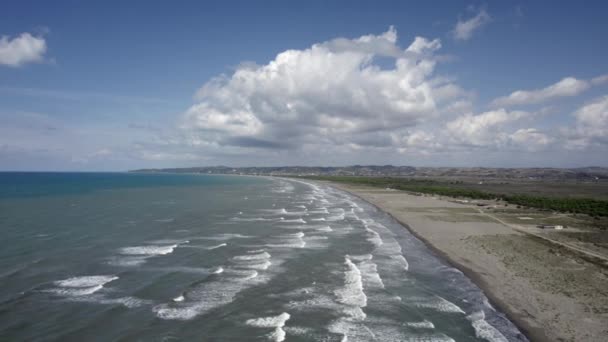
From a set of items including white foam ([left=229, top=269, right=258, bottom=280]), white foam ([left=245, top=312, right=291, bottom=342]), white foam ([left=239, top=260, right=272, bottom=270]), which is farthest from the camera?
white foam ([left=239, top=260, right=272, bottom=270])

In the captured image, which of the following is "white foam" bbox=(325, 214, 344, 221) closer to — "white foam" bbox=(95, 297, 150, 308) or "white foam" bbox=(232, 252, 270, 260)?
"white foam" bbox=(232, 252, 270, 260)

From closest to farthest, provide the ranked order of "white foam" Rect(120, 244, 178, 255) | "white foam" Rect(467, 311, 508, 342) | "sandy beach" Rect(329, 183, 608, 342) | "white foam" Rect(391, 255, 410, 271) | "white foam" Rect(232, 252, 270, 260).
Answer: "white foam" Rect(467, 311, 508, 342)
"sandy beach" Rect(329, 183, 608, 342)
"white foam" Rect(391, 255, 410, 271)
"white foam" Rect(232, 252, 270, 260)
"white foam" Rect(120, 244, 178, 255)

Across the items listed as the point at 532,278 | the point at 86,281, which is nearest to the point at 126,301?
the point at 86,281

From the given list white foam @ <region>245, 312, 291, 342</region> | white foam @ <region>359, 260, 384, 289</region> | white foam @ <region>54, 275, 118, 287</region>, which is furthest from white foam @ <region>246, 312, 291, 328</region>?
white foam @ <region>54, 275, 118, 287</region>

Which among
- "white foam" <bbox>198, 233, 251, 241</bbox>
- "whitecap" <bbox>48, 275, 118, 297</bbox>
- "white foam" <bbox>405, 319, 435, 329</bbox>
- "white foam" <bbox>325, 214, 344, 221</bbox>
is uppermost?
"white foam" <bbox>198, 233, 251, 241</bbox>

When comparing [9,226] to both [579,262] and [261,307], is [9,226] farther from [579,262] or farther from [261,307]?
[579,262]

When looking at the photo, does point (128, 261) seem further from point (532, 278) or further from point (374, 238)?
point (532, 278)

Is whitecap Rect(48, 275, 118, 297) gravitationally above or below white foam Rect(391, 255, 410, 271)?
above

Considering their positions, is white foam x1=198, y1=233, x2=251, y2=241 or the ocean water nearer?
the ocean water

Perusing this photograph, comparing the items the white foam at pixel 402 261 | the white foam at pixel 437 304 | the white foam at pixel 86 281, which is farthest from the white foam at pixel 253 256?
the white foam at pixel 437 304
